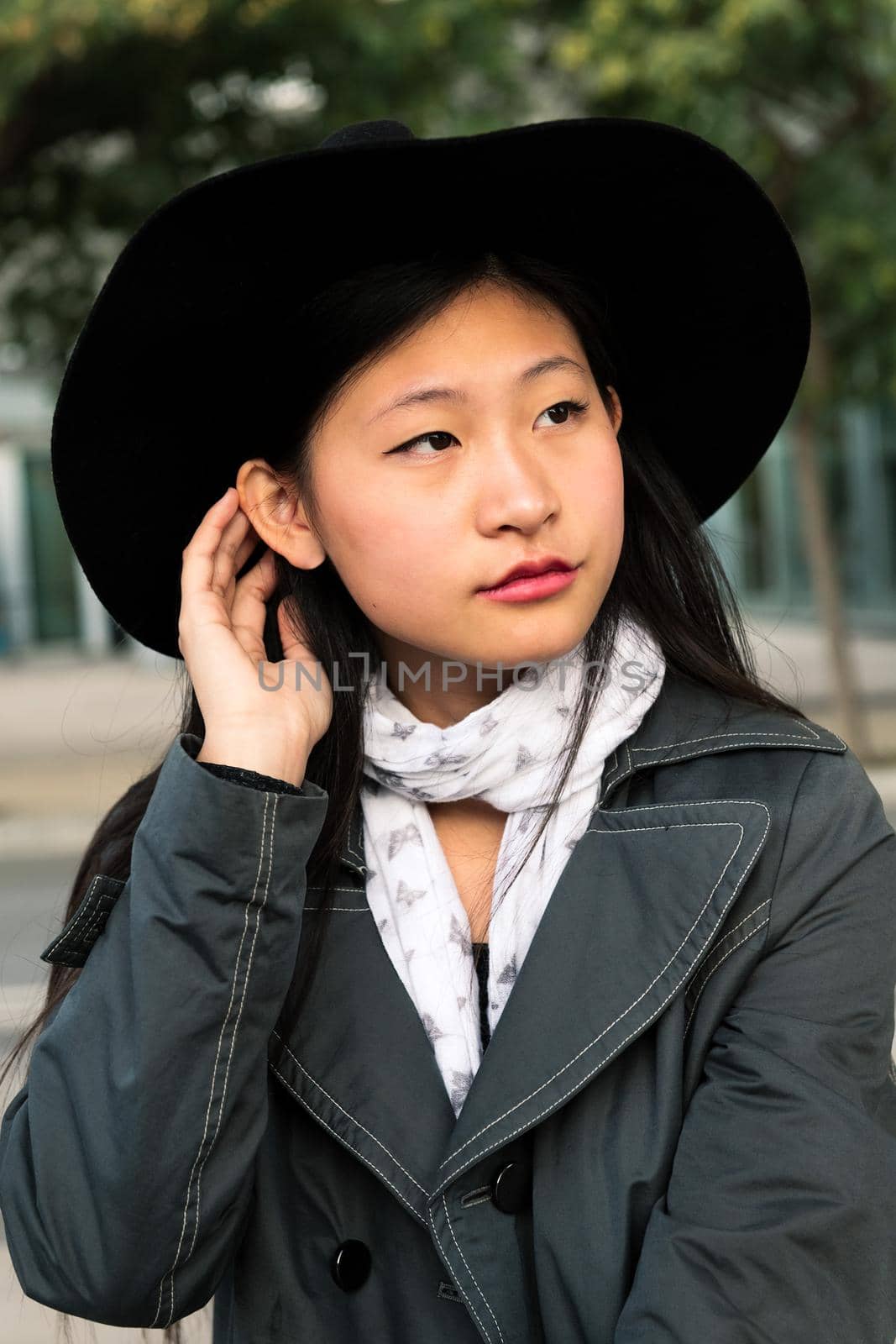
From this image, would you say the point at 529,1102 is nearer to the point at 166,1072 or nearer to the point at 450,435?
the point at 166,1072

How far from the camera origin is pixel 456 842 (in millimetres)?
1848

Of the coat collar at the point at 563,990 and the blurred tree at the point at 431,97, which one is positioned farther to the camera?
the blurred tree at the point at 431,97

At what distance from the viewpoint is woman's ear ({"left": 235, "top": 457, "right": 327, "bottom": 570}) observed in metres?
1.85

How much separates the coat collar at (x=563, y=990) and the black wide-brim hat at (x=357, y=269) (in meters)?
0.53

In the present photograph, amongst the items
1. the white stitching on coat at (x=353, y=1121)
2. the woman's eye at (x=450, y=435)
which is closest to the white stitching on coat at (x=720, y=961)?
the white stitching on coat at (x=353, y=1121)

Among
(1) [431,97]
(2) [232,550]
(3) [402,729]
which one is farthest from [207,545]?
(1) [431,97]

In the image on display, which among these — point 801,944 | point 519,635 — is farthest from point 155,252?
point 801,944

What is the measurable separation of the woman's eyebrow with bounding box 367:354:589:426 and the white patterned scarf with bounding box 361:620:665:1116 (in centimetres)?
33

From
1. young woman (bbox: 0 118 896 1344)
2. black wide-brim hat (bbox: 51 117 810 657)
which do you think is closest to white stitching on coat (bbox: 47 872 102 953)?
young woman (bbox: 0 118 896 1344)

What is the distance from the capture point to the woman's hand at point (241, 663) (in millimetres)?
1637

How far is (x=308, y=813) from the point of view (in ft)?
5.12

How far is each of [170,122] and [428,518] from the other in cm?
649

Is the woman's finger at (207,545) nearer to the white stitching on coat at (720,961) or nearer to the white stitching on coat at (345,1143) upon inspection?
the white stitching on coat at (345,1143)

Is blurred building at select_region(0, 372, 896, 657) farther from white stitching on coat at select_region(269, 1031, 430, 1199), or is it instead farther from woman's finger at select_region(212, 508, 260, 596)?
white stitching on coat at select_region(269, 1031, 430, 1199)
